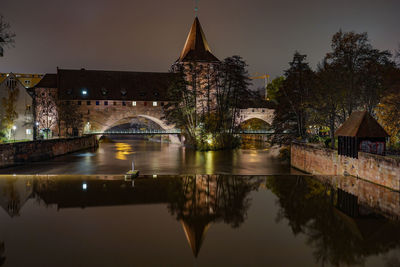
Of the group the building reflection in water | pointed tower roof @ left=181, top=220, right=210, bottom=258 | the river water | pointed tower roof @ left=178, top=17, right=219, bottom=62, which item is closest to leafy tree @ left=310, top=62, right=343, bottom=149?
the building reflection in water

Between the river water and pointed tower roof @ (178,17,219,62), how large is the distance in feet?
97.7

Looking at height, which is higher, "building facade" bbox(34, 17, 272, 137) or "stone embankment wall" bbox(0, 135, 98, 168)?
"building facade" bbox(34, 17, 272, 137)

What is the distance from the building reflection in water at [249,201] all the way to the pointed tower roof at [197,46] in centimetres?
2771

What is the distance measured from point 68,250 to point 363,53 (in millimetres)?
17153

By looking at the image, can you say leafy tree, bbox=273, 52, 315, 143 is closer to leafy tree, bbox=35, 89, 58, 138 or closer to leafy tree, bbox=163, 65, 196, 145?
leafy tree, bbox=163, 65, 196, 145

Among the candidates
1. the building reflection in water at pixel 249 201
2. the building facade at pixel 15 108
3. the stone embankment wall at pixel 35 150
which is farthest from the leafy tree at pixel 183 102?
the building reflection in water at pixel 249 201

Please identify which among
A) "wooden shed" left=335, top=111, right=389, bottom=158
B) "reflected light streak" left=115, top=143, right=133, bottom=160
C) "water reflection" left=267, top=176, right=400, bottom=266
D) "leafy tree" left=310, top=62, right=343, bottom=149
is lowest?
"water reflection" left=267, top=176, right=400, bottom=266

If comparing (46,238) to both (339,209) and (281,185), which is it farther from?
(281,185)

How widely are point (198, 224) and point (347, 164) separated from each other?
785cm

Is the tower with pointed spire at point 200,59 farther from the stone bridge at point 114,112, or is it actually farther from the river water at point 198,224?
the river water at point 198,224

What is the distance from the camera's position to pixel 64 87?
4338cm

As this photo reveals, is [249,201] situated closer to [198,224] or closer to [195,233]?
[198,224]

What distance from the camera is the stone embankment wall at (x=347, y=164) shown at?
433 inches

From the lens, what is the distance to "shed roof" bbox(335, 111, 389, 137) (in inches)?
Result: 510
